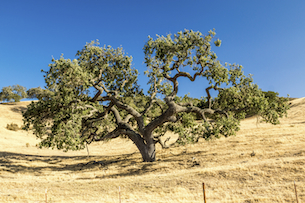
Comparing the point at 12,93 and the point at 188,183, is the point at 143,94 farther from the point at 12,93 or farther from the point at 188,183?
the point at 12,93

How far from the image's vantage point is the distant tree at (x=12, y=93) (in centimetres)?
7274

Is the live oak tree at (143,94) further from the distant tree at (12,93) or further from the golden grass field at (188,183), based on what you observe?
the distant tree at (12,93)

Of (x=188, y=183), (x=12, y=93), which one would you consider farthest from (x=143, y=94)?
(x=12, y=93)

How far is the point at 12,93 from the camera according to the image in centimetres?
7331

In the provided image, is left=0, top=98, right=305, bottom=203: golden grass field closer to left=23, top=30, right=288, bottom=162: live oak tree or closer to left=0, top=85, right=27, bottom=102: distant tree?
left=23, top=30, right=288, bottom=162: live oak tree

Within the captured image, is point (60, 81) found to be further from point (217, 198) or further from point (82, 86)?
point (217, 198)

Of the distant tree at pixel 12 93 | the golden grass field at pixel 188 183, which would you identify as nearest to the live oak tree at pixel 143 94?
the golden grass field at pixel 188 183

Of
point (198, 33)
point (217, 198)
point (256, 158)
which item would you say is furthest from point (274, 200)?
point (198, 33)

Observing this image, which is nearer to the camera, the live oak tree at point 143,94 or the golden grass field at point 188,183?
the golden grass field at point 188,183

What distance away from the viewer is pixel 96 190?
10.1 metres

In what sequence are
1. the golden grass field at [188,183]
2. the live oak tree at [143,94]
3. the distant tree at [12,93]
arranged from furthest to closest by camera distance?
the distant tree at [12,93] < the live oak tree at [143,94] < the golden grass field at [188,183]

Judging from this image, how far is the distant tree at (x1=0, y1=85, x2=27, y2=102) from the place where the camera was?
239 feet

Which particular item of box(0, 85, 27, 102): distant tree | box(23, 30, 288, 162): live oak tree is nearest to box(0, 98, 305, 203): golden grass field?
box(23, 30, 288, 162): live oak tree

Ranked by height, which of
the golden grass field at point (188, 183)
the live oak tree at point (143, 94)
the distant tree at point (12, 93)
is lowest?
the golden grass field at point (188, 183)
